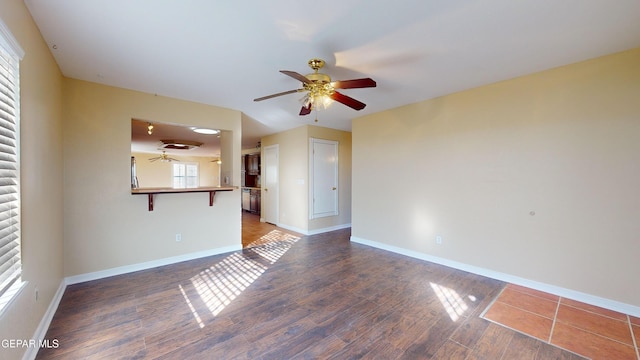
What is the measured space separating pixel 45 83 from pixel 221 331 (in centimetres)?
277

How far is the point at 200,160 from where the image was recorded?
448 inches

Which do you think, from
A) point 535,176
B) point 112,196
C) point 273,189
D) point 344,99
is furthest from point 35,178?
point 535,176

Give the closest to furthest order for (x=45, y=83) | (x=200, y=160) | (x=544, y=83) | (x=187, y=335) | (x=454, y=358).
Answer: (x=454, y=358) → (x=187, y=335) → (x=45, y=83) → (x=544, y=83) → (x=200, y=160)

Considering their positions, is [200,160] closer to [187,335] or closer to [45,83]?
[45,83]

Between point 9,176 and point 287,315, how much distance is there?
2.27 metres

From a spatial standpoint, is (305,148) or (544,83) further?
(305,148)

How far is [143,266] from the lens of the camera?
3418 millimetres

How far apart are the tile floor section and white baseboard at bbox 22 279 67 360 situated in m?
3.69

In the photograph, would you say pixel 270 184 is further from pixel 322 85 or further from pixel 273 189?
pixel 322 85

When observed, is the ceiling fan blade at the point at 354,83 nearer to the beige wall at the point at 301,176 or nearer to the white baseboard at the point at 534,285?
the white baseboard at the point at 534,285

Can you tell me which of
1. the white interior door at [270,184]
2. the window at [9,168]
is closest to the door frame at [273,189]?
the white interior door at [270,184]

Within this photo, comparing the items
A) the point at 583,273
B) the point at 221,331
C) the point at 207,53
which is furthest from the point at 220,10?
the point at 583,273

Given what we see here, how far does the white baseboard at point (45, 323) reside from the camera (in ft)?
5.63

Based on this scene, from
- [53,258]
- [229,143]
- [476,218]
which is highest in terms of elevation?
[229,143]
